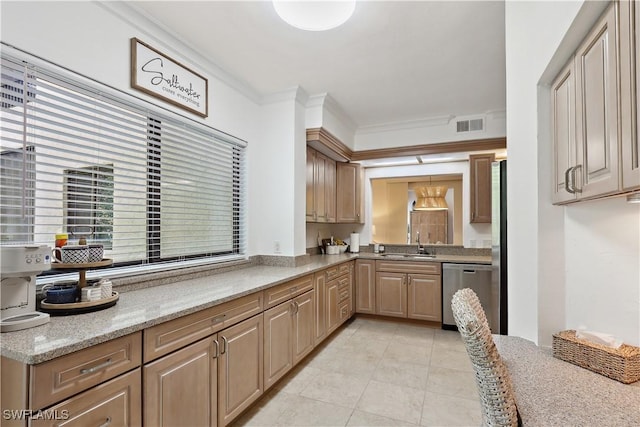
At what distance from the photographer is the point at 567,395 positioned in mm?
1007

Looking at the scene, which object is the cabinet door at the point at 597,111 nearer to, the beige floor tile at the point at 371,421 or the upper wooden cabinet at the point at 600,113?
the upper wooden cabinet at the point at 600,113

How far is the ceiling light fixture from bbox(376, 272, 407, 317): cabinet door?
3225mm

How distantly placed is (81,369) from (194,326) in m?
0.57

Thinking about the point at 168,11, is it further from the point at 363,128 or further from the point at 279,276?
the point at 363,128

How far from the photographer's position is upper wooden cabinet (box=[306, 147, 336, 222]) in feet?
12.7

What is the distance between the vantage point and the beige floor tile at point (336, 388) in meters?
2.40

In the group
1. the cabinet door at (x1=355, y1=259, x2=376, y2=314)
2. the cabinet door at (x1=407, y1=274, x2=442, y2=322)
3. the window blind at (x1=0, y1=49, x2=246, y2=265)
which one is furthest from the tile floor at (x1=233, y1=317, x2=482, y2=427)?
the window blind at (x1=0, y1=49, x2=246, y2=265)

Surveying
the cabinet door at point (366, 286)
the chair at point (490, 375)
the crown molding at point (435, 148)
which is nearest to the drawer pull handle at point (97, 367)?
the chair at point (490, 375)

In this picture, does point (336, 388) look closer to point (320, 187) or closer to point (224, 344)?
point (224, 344)

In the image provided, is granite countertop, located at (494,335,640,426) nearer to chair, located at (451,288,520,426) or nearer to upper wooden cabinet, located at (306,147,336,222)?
chair, located at (451,288,520,426)

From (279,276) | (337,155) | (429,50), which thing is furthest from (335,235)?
(429,50)

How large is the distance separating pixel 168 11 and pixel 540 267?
2.74 meters

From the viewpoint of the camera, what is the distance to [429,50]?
260 cm

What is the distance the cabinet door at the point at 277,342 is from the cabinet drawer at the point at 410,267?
1917 millimetres
